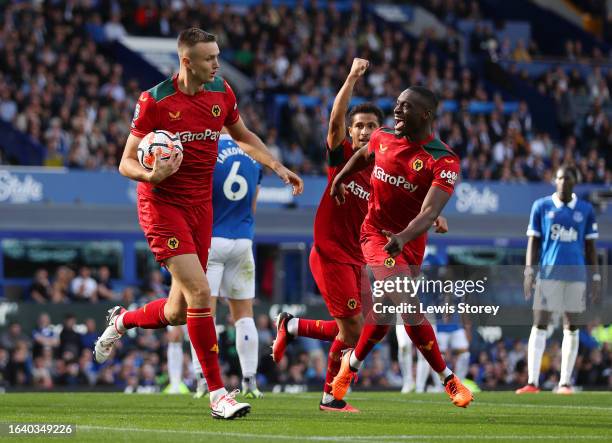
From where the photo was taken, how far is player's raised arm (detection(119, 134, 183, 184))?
8.93m

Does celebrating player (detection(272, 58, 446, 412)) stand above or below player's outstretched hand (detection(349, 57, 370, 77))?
below

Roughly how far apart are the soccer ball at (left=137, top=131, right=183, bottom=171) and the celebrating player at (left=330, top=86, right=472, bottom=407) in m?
1.58

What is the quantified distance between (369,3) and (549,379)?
18959 millimetres

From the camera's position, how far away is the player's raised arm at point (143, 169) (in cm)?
893

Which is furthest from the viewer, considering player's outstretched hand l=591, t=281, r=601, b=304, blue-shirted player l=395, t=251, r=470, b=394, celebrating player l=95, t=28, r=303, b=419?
blue-shirted player l=395, t=251, r=470, b=394

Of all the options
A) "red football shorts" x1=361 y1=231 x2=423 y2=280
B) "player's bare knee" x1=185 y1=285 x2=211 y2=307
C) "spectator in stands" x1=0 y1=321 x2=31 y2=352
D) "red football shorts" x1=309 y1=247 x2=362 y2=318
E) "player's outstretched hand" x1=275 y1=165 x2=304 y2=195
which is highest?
"player's outstretched hand" x1=275 y1=165 x2=304 y2=195

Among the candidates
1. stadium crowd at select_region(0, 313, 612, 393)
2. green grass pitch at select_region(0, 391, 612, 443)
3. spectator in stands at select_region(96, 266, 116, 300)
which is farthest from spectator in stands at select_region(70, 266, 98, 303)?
green grass pitch at select_region(0, 391, 612, 443)

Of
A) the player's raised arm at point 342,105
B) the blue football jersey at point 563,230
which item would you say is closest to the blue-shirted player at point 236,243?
the player's raised arm at point 342,105

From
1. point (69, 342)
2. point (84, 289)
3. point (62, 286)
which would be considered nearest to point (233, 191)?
point (69, 342)

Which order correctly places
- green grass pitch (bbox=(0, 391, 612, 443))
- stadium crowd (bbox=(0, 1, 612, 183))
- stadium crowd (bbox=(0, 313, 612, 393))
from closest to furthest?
1. green grass pitch (bbox=(0, 391, 612, 443))
2. stadium crowd (bbox=(0, 313, 612, 393))
3. stadium crowd (bbox=(0, 1, 612, 183))

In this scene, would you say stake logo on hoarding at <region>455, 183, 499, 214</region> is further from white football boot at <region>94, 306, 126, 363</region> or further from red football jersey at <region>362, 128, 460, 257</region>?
red football jersey at <region>362, 128, 460, 257</region>

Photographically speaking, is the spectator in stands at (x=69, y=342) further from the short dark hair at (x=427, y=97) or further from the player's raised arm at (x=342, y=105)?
the short dark hair at (x=427, y=97)

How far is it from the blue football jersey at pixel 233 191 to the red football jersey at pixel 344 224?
1.98 meters

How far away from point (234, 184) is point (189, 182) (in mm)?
3378
